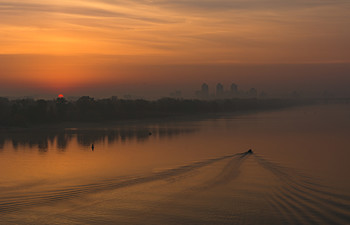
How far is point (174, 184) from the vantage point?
36031 millimetres

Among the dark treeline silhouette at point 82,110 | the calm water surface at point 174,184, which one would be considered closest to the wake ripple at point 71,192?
the calm water surface at point 174,184

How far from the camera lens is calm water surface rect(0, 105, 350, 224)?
88.9 ft

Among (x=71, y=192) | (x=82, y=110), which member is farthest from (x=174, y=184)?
(x=82, y=110)

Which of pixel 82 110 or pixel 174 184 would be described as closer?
pixel 174 184

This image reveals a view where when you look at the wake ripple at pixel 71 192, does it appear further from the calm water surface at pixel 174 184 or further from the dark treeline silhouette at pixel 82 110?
the dark treeline silhouette at pixel 82 110

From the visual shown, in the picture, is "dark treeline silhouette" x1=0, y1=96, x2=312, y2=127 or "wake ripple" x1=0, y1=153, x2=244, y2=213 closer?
"wake ripple" x1=0, y1=153, x2=244, y2=213

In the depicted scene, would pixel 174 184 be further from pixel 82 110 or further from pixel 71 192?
pixel 82 110

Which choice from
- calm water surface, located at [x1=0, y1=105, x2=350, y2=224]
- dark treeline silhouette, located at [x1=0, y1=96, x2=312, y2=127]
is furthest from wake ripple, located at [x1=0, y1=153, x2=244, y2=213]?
dark treeline silhouette, located at [x1=0, y1=96, x2=312, y2=127]

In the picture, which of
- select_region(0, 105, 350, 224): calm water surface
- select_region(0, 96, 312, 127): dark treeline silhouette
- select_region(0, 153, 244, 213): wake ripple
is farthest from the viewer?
select_region(0, 96, 312, 127): dark treeline silhouette

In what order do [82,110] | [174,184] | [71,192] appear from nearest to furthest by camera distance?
[71,192]
[174,184]
[82,110]

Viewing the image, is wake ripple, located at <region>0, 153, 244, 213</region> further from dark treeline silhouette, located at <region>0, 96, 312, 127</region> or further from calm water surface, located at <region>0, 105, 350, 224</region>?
dark treeline silhouette, located at <region>0, 96, 312, 127</region>

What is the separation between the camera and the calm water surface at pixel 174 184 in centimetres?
2711

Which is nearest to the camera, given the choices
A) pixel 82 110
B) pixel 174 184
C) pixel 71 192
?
pixel 71 192

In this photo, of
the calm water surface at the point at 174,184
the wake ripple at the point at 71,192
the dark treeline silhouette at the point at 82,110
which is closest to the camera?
the calm water surface at the point at 174,184
